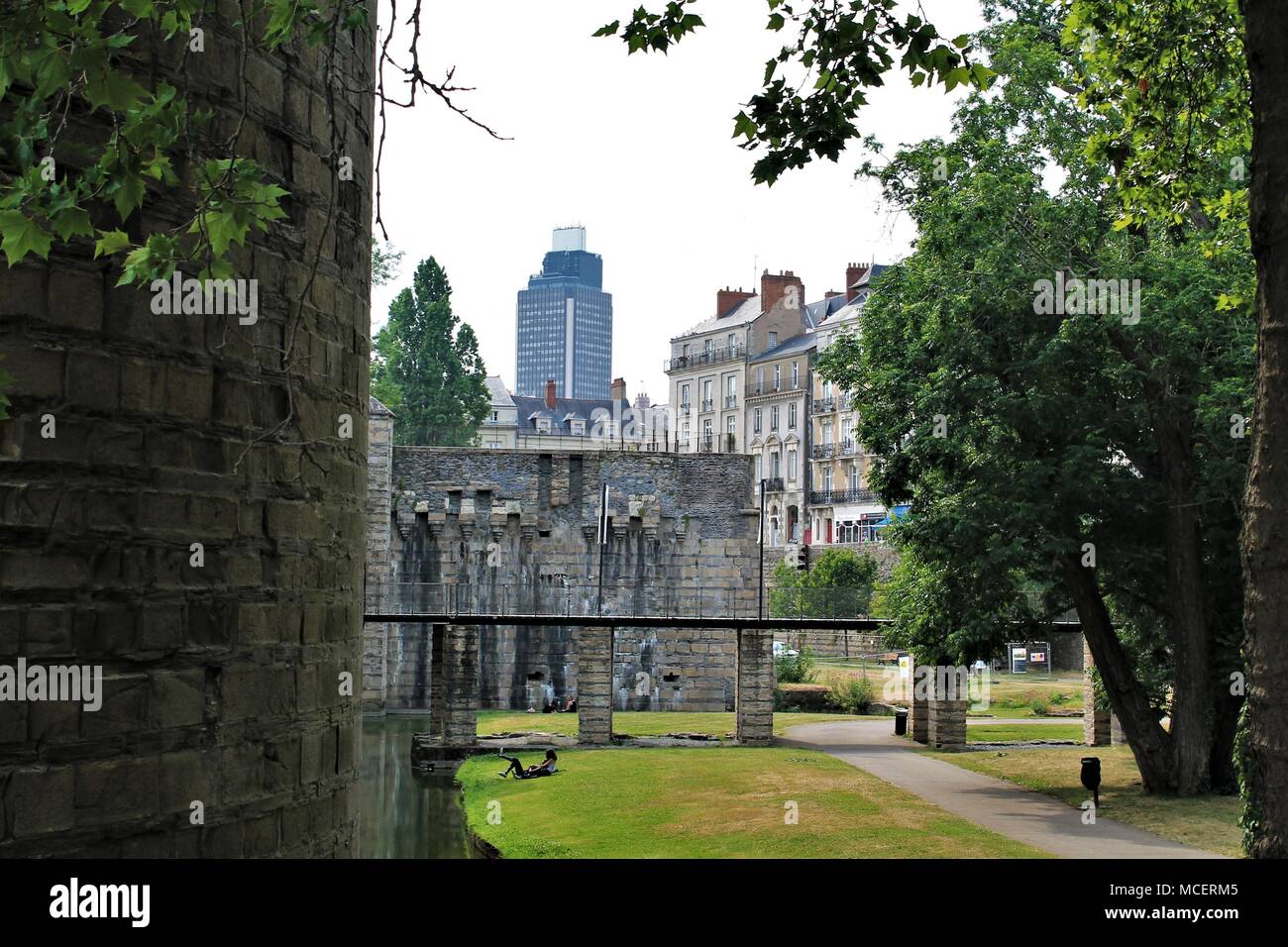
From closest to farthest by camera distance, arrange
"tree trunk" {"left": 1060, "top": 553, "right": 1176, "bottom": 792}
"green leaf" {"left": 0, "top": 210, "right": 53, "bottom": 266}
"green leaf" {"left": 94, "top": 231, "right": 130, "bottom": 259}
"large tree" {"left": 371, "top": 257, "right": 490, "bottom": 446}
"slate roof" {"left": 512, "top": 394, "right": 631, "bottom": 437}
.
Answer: "green leaf" {"left": 0, "top": 210, "right": 53, "bottom": 266}, "green leaf" {"left": 94, "top": 231, "right": 130, "bottom": 259}, "tree trunk" {"left": 1060, "top": 553, "right": 1176, "bottom": 792}, "large tree" {"left": 371, "top": 257, "right": 490, "bottom": 446}, "slate roof" {"left": 512, "top": 394, "right": 631, "bottom": 437}

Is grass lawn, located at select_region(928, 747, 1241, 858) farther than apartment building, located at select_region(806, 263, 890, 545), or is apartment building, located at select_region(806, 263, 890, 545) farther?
apartment building, located at select_region(806, 263, 890, 545)

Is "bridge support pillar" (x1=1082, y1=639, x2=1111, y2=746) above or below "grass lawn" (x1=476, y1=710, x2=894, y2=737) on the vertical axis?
above

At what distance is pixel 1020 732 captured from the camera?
1372 inches

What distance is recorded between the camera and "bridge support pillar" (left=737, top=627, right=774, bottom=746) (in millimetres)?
31875

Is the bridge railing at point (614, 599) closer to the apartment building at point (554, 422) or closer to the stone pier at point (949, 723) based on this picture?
the stone pier at point (949, 723)

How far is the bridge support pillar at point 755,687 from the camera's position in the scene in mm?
31875

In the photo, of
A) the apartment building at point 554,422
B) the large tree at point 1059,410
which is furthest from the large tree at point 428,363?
the large tree at point 1059,410

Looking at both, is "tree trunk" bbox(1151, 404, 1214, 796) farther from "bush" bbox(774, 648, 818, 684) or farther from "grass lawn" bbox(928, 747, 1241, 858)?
"bush" bbox(774, 648, 818, 684)

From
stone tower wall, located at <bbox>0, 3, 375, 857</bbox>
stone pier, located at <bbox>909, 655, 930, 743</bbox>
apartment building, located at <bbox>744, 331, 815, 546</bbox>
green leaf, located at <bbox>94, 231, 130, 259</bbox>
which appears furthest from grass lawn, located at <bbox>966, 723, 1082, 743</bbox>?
apartment building, located at <bbox>744, 331, 815, 546</bbox>

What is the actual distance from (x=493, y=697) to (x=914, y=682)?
579 inches

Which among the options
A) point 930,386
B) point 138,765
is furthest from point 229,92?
point 930,386

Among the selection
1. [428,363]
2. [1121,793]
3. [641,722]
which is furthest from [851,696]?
[428,363]

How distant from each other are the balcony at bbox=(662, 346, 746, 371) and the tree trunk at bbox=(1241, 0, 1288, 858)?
72143mm

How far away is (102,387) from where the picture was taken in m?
5.80
